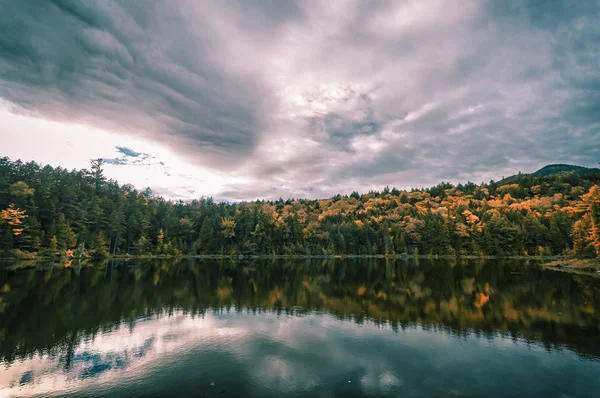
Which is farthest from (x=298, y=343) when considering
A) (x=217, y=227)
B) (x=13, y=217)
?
(x=217, y=227)

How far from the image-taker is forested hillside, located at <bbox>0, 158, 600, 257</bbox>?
77500 millimetres

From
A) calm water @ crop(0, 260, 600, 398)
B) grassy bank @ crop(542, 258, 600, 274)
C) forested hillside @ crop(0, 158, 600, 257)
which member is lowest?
calm water @ crop(0, 260, 600, 398)

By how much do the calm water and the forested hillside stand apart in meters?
51.4

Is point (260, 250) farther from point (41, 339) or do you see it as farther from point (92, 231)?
point (41, 339)

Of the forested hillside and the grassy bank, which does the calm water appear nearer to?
the grassy bank

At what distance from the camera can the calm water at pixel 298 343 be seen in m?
14.4

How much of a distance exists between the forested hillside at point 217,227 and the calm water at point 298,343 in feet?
169

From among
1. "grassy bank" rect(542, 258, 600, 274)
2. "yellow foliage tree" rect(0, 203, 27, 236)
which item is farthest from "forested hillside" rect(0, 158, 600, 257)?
"grassy bank" rect(542, 258, 600, 274)

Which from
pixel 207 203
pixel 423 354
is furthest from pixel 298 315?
pixel 207 203

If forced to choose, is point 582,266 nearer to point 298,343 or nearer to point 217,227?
point 298,343

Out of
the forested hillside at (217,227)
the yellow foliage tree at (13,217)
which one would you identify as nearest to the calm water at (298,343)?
the yellow foliage tree at (13,217)

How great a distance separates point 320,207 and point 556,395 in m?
180

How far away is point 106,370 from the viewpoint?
15.8 m

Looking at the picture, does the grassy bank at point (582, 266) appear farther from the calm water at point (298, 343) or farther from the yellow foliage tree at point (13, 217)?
the yellow foliage tree at point (13, 217)
